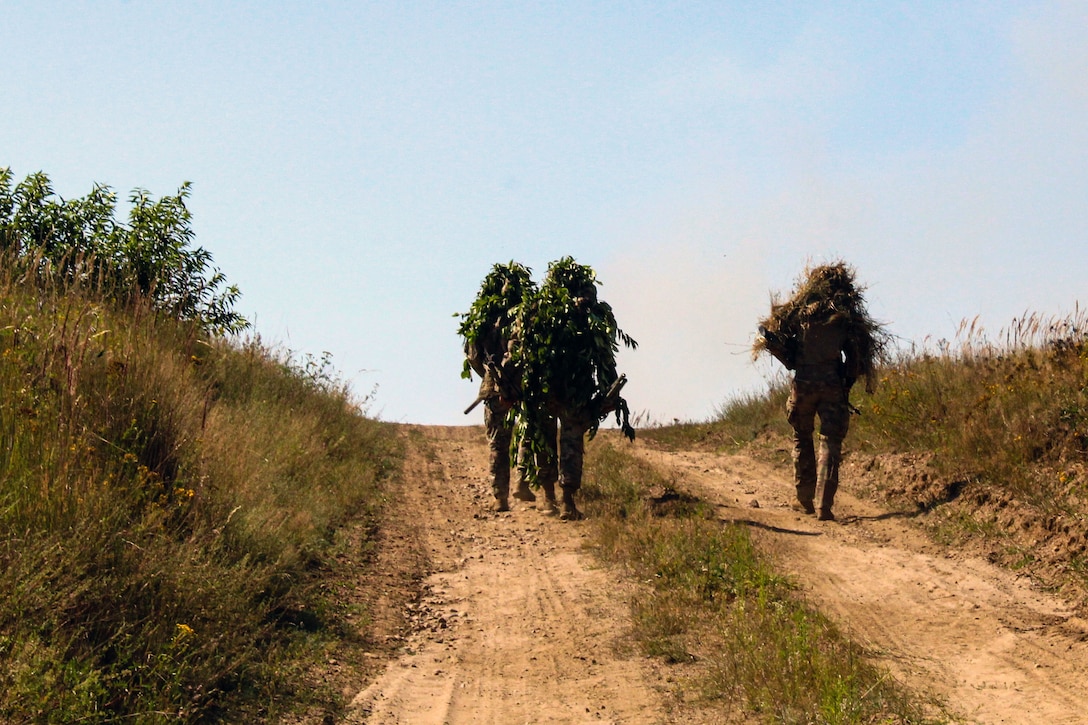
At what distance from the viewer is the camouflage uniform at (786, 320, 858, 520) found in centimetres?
1260

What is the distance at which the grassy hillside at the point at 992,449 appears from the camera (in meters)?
10.1

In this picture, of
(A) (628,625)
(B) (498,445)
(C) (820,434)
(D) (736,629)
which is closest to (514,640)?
(A) (628,625)

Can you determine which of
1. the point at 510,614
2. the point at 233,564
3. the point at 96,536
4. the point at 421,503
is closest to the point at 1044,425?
the point at 510,614

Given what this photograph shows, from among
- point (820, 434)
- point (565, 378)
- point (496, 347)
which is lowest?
point (820, 434)

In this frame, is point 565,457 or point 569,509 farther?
point 569,509

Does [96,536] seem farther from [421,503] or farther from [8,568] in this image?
[421,503]

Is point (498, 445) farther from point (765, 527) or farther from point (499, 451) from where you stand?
point (765, 527)

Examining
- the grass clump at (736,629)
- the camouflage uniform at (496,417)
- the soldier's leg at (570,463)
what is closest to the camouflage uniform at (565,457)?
the soldier's leg at (570,463)

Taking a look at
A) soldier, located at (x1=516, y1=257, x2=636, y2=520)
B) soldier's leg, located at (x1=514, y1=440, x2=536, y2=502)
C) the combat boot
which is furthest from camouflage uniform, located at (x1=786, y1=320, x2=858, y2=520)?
soldier's leg, located at (x1=514, y1=440, x2=536, y2=502)

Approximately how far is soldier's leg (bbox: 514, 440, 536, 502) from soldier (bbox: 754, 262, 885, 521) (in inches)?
123

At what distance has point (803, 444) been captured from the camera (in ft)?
43.0

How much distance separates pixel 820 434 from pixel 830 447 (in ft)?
0.79

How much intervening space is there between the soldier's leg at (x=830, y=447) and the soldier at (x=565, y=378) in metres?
2.41

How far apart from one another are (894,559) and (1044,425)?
281cm
